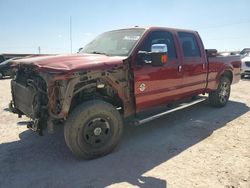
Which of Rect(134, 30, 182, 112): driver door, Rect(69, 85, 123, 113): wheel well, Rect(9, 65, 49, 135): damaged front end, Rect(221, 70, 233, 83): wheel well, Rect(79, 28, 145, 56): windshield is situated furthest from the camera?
Rect(221, 70, 233, 83): wheel well

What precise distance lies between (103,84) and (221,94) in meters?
4.31

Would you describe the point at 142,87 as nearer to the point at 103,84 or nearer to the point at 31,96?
the point at 103,84

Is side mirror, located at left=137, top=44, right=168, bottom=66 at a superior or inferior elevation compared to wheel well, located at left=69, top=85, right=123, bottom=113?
superior

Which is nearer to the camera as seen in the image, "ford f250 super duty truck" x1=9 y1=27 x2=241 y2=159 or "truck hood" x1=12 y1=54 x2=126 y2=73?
"truck hood" x1=12 y1=54 x2=126 y2=73

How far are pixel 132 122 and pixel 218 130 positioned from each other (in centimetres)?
199

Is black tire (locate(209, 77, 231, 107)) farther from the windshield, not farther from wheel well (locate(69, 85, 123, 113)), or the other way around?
wheel well (locate(69, 85, 123, 113))

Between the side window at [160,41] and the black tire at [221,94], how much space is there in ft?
7.97

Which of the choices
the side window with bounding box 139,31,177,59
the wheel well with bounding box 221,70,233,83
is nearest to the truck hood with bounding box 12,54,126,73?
the side window with bounding box 139,31,177,59

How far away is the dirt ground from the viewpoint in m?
3.68

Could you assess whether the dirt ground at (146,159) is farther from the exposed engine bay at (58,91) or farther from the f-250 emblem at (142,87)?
→ the f-250 emblem at (142,87)

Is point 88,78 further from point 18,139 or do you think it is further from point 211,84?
point 211,84

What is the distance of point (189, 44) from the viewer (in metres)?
6.27

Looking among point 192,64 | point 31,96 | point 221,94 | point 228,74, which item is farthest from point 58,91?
point 228,74

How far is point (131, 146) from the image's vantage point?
488 cm
